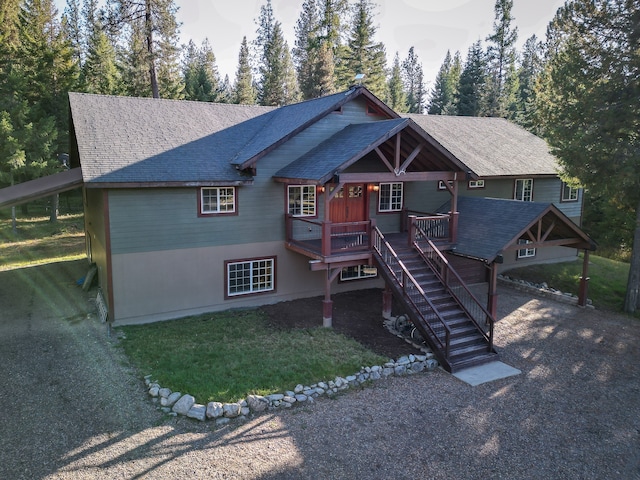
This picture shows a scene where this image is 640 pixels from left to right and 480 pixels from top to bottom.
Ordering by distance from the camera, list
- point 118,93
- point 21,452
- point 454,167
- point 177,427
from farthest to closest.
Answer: point 118,93 → point 454,167 → point 177,427 → point 21,452

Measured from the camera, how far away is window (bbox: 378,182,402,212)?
18.7 metres

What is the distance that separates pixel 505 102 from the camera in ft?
154

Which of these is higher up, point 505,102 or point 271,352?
point 505,102

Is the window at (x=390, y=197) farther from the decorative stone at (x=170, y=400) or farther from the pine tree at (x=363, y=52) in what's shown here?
the pine tree at (x=363, y=52)

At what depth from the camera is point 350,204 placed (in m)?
17.9

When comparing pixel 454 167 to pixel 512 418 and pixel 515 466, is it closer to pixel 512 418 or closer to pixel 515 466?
pixel 512 418

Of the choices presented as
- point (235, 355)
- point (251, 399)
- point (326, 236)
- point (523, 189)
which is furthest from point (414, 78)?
point (251, 399)

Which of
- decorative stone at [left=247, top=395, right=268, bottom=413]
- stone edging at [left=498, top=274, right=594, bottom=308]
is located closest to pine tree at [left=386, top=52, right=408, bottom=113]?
stone edging at [left=498, top=274, right=594, bottom=308]

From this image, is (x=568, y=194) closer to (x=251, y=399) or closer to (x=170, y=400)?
(x=251, y=399)

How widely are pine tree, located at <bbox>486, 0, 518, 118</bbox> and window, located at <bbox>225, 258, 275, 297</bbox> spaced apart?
124ft

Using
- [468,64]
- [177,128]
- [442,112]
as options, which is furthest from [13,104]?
[442,112]

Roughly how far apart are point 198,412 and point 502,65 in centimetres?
5126

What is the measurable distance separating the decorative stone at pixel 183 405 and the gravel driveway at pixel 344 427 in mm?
236

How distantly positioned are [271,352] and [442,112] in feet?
178
